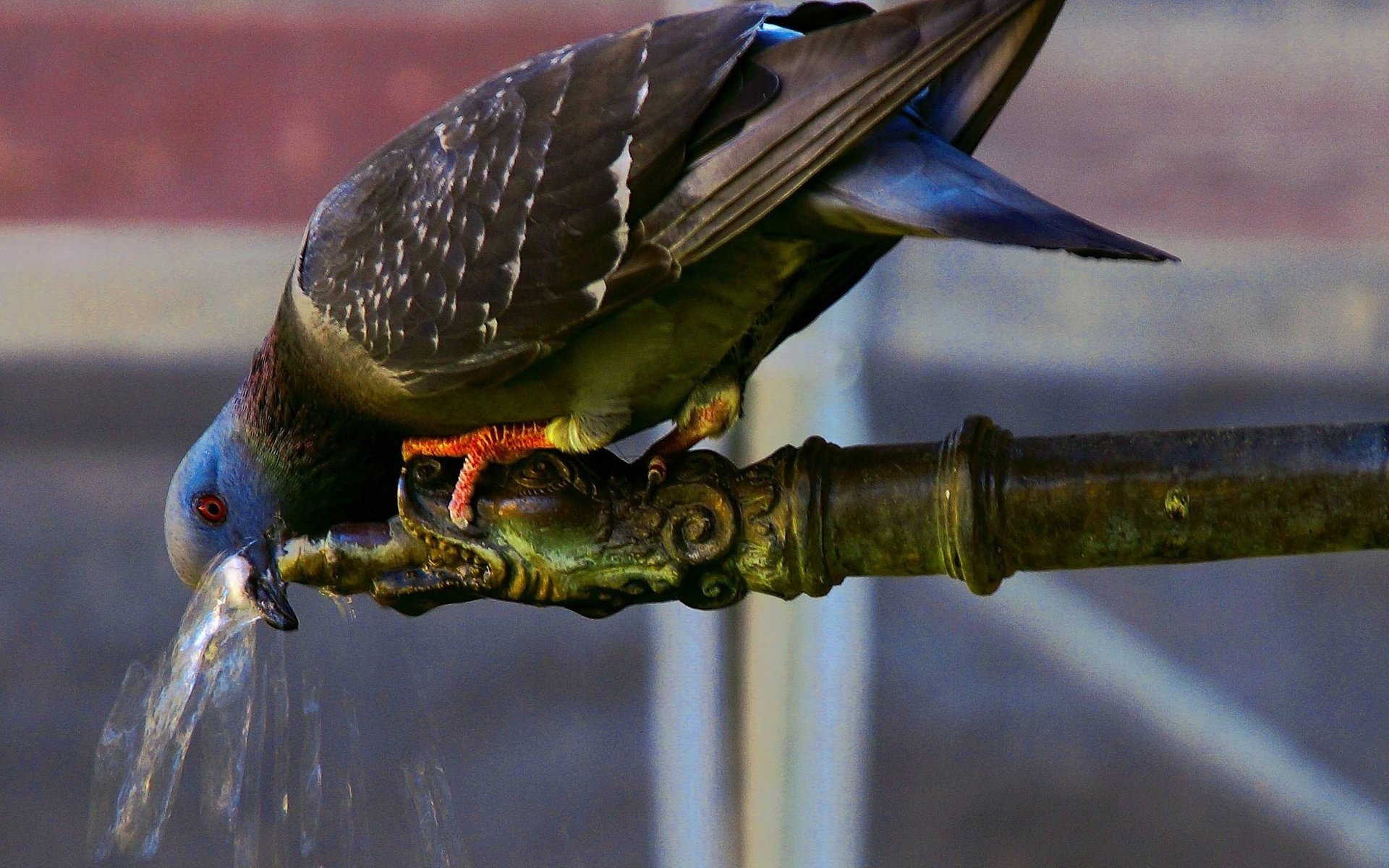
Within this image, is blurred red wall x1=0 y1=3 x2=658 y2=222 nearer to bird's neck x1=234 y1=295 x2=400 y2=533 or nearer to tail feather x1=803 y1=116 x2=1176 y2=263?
bird's neck x1=234 y1=295 x2=400 y2=533

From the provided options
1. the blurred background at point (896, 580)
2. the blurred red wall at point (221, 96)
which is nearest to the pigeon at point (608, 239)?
the blurred background at point (896, 580)

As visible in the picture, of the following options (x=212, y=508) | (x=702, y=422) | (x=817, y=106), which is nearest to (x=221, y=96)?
(x=212, y=508)

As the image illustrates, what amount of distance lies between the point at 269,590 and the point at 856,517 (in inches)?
19.5

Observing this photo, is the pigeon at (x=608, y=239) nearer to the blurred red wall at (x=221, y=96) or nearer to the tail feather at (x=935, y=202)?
the tail feather at (x=935, y=202)

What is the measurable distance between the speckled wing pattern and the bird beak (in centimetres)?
21

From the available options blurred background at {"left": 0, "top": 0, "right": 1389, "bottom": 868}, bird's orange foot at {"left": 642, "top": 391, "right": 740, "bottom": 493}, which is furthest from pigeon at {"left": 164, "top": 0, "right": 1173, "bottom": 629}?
blurred background at {"left": 0, "top": 0, "right": 1389, "bottom": 868}

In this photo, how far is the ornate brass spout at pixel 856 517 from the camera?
1.12m

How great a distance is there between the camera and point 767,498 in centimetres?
126

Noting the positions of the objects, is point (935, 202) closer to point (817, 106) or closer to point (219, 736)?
point (817, 106)

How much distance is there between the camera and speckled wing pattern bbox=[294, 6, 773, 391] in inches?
48.9

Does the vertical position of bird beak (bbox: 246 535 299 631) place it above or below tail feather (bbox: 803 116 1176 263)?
below

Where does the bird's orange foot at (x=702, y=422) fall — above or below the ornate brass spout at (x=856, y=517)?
above

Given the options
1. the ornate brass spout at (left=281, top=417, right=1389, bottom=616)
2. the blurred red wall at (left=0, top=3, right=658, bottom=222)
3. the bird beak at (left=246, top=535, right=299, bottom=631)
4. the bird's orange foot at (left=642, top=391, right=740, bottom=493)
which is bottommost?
the bird beak at (left=246, top=535, right=299, bottom=631)

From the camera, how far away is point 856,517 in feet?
4.04
